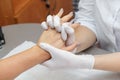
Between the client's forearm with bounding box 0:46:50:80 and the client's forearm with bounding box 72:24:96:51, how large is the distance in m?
0.22

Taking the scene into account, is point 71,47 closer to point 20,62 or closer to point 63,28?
point 63,28

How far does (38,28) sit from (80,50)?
0.85ft

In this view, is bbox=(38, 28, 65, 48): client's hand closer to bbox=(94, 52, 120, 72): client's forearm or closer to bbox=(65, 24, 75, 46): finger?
bbox=(65, 24, 75, 46): finger

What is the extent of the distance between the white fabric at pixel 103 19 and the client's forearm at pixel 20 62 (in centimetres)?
34

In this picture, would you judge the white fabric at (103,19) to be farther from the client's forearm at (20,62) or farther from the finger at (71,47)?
the client's forearm at (20,62)

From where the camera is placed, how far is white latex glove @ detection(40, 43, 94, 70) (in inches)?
31.0

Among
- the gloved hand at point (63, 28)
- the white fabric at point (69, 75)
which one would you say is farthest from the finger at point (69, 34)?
the white fabric at point (69, 75)

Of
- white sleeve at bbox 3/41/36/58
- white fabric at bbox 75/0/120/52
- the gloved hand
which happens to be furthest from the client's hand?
white fabric at bbox 75/0/120/52

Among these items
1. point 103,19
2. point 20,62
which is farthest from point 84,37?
point 20,62

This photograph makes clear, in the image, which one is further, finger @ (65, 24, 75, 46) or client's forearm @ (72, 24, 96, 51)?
client's forearm @ (72, 24, 96, 51)

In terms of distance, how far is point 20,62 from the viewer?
0.78 m

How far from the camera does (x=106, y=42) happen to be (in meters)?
1.06

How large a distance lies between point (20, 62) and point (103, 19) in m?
0.43

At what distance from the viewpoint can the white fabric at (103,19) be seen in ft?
3.20
